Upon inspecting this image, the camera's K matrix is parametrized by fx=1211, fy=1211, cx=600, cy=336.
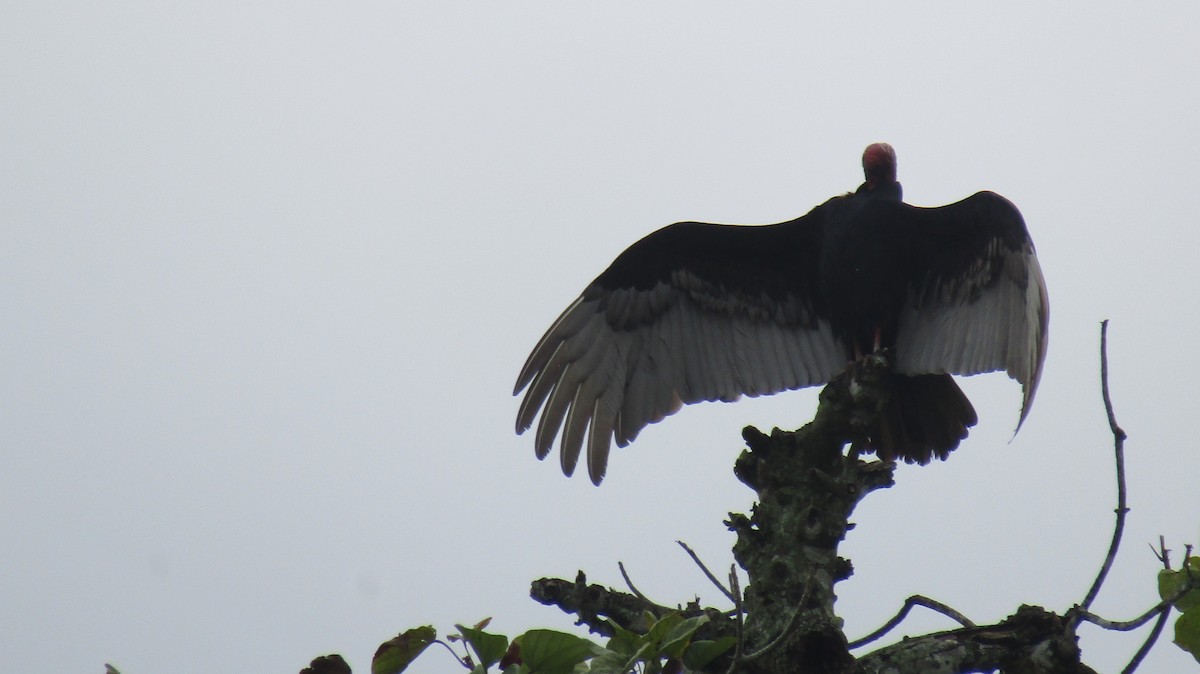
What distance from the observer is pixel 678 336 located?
4566 millimetres

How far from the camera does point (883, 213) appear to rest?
4082mm

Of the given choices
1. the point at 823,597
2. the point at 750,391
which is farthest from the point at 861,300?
the point at 823,597

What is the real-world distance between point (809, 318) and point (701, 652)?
2525 mm

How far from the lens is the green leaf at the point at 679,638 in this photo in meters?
2.00

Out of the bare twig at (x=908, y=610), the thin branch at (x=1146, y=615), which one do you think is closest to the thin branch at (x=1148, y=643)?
the thin branch at (x=1146, y=615)

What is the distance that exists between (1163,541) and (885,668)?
588mm

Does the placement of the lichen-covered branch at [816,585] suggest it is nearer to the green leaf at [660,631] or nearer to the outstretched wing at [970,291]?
the green leaf at [660,631]

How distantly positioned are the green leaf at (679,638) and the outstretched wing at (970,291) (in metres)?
2.15

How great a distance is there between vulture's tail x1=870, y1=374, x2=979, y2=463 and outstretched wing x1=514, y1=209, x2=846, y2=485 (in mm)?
440

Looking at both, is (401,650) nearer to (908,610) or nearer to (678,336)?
(908,610)

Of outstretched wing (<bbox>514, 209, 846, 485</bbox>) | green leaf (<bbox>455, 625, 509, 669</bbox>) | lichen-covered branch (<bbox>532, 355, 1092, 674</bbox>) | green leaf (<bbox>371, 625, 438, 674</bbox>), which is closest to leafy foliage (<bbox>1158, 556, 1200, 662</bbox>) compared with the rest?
lichen-covered branch (<bbox>532, 355, 1092, 674</bbox>)

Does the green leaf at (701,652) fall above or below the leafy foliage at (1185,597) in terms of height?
below

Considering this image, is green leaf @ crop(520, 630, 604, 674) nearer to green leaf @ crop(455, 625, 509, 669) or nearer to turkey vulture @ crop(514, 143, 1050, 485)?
green leaf @ crop(455, 625, 509, 669)

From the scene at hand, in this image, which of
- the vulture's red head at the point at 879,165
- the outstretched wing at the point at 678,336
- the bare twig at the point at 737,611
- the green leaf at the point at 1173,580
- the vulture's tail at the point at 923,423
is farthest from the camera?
the outstretched wing at the point at 678,336
